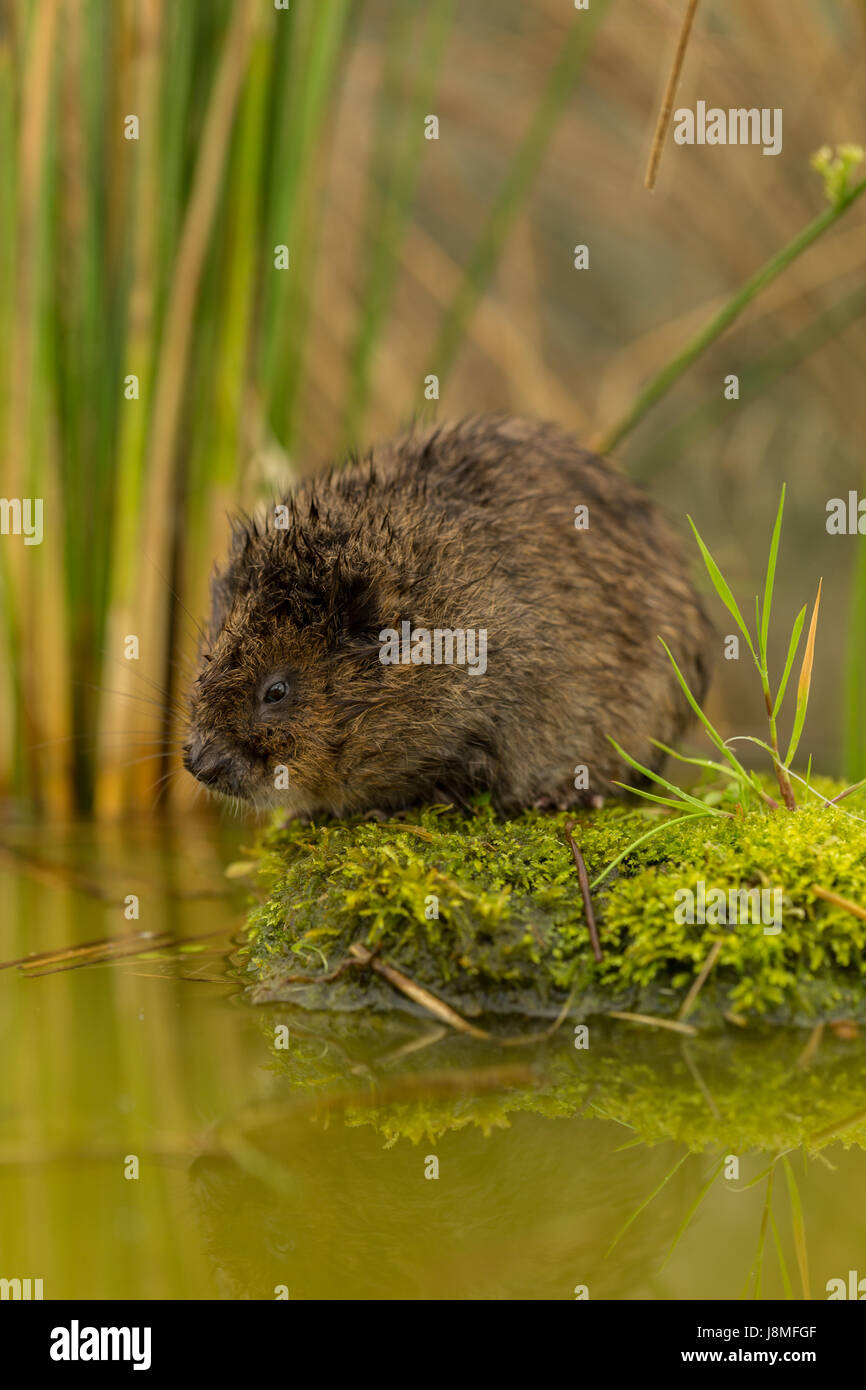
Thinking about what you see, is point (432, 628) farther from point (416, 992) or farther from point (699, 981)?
point (699, 981)

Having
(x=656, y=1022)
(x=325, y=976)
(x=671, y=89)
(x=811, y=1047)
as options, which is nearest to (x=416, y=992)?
(x=325, y=976)

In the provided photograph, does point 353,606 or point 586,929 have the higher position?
point 353,606

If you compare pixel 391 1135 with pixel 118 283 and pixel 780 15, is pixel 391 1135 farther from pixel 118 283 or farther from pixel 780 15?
Result: pixel 780 15

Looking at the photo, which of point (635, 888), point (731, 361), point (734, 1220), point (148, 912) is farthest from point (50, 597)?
point (731, 361)

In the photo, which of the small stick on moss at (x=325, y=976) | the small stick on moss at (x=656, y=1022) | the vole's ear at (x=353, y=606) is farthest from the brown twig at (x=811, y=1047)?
the vole's ear at (x=353, y=606)
